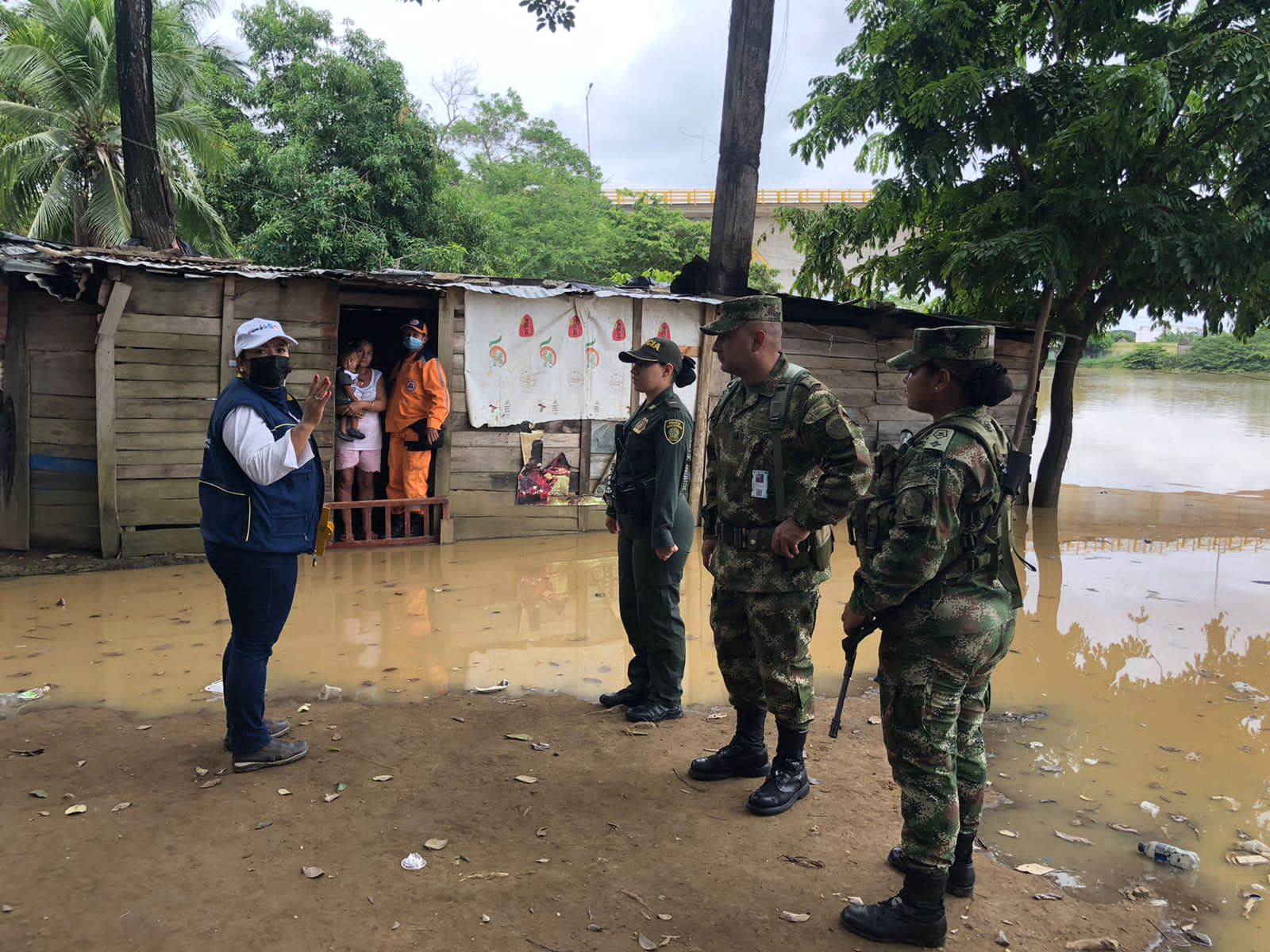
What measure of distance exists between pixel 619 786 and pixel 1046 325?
10142mm

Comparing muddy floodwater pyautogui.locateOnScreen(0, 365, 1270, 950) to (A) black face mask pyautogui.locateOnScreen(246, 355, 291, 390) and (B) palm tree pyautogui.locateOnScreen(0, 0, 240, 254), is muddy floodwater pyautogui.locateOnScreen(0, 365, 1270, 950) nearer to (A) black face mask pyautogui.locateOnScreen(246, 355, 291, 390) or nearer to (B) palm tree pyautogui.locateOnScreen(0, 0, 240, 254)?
(A) black face mask pyautogui.locateOnScreen(246, 355, 291, 390)

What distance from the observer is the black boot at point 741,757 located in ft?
12.5

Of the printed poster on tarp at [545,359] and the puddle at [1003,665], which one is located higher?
the printed poster on tarp at [545,359]

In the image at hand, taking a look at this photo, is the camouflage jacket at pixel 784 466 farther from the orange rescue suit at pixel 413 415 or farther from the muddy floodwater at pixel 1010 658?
the orange rescue suit at pixel 413 415

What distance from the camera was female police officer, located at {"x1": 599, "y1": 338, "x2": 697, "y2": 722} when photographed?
165 inches

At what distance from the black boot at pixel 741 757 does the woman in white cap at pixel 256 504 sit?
187cm

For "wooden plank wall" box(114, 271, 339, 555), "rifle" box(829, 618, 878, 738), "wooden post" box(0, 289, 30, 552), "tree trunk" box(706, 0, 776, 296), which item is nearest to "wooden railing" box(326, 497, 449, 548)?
"wooden plank wall" box(114, 271, 339, 555)

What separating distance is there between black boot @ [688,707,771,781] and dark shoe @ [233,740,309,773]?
1.74 metres

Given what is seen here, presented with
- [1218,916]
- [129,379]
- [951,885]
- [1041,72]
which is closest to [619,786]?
[951,885]

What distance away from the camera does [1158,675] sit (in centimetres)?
555

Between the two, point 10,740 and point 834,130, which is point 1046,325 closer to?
point 834,130

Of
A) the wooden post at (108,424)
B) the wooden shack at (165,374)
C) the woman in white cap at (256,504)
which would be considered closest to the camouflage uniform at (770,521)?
the woman in white cap at (256,504)

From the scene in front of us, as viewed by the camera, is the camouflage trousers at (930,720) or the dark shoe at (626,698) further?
the dark shoe at (626,698)

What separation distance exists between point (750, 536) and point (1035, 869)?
160 centimetres
